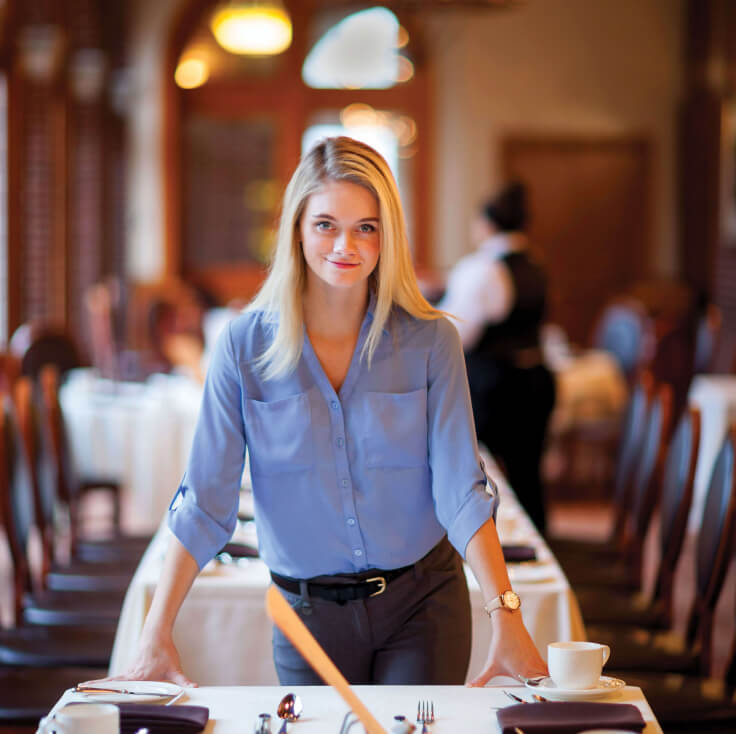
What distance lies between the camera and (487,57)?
11242mm

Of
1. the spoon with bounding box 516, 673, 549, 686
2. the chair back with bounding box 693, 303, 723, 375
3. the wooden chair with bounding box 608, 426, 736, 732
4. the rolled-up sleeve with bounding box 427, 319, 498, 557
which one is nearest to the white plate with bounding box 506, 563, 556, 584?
the wooden chair with bounding box 608, 426, 736, 732

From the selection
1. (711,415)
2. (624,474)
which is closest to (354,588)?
(624,474)

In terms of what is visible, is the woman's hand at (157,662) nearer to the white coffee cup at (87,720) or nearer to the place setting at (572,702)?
the white coffee cup at (87,720)

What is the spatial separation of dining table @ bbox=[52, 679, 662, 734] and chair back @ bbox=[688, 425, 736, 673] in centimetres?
97

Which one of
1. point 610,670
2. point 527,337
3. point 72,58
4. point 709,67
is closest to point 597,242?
point 709,67

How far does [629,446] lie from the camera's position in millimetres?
3932

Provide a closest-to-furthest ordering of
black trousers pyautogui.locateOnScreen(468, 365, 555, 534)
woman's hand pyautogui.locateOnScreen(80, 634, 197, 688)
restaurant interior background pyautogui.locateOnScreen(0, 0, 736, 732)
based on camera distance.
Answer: woman's hand pyautogui.locateOnScreen(80, 634, 197, 688) → black trousers pyautogui.locateOnScreen(468, 365, 555, 534) → restaurant interior background pyautogui.locateOnScreen(0, 0, 736, 732)

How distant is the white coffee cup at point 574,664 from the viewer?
5.46 feet

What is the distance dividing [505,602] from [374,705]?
296 millimetres

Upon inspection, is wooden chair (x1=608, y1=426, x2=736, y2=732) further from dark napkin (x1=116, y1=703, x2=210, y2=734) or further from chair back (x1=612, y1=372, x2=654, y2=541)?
dark napkin (x1=116, y1=703, x2=210, y2=734)

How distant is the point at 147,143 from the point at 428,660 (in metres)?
9.82

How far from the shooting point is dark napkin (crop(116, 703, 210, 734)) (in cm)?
156

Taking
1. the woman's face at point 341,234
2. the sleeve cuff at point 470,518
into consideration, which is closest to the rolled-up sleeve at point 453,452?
the sleeve cuff at point 470,518

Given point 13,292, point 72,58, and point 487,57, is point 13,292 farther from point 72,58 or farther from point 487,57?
point 487,57
